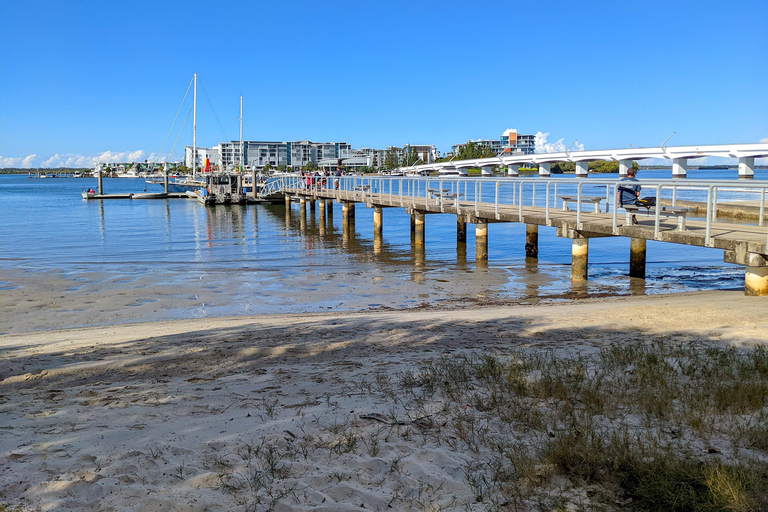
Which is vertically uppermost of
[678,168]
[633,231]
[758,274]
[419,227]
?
[678,168]

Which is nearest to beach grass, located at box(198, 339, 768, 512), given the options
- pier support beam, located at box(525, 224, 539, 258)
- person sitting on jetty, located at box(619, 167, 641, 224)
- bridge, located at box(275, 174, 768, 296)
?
bridge, located at box(275, 174, 768, 296)

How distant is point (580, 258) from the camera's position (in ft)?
52.2

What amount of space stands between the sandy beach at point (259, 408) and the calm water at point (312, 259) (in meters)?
5.19

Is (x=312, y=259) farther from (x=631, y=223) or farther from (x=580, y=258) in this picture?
(x=631, y=223)

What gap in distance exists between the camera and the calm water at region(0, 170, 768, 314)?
16.1 m

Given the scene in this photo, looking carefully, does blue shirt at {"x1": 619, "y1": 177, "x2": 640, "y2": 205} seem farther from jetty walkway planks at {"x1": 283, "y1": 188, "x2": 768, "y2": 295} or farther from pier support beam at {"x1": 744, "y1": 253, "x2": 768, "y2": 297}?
pier support beam at {"x1": 744, "y1": 253, "x2": 768, "y2": 297}

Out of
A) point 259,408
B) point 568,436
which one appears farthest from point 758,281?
point 259,408

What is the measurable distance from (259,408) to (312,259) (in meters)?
17.9

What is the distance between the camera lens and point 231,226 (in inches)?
1560

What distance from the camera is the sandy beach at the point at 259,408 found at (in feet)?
12.1

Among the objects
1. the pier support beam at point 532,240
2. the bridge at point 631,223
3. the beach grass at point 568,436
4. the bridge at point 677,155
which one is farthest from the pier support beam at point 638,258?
the bridge at point 677,155

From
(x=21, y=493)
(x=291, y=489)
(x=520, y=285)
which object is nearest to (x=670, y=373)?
(x=291, y=489)

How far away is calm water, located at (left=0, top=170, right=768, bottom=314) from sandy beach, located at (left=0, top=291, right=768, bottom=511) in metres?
5.19

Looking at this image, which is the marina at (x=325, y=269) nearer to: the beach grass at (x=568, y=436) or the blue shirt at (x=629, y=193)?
the blue shirt at (x=629, y=193)
